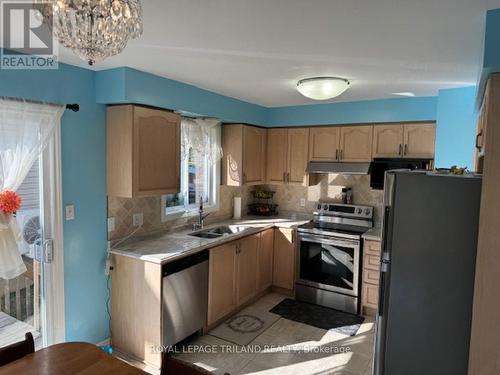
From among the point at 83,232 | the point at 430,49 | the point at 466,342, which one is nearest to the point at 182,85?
the point at 83,232

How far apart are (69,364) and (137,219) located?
1.71 meters

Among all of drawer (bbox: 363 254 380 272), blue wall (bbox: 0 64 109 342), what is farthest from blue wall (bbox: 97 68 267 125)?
drawer (bbox: 363 254 380 272)

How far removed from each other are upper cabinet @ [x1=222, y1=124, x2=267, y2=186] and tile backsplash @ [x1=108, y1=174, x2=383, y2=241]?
0.89ft

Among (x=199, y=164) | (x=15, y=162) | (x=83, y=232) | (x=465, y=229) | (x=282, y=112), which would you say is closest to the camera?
(x=465, y=229)

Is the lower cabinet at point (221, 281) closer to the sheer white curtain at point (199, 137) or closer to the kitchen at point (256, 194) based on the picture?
the kitchen at point (256, 194)

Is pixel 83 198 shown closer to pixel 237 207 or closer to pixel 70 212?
pixel 70 212

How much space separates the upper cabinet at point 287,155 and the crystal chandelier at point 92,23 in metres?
3.21

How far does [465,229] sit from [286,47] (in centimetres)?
140

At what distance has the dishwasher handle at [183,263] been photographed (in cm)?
263

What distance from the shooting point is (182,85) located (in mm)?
2996

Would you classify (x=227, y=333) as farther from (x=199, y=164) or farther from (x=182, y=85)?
(x=182, y=85)

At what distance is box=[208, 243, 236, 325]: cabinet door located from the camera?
3.15 m

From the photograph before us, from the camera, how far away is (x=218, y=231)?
387cm

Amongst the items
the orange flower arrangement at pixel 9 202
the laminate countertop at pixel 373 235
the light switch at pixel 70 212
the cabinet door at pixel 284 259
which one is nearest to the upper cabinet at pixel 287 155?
the cabinet door at pixel 284 259
